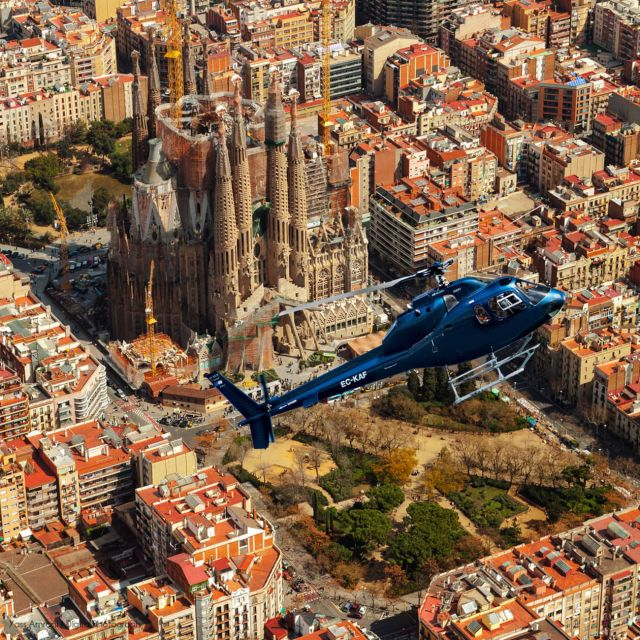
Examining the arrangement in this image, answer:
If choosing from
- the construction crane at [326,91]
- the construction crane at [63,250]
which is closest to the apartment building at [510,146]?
the construction crane at [326,91]

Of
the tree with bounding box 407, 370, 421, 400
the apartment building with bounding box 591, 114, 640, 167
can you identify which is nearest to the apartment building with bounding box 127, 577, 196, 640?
the tree with bounding box 407, 370, 421, 400

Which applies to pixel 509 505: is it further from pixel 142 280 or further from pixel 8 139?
pixel 8 139

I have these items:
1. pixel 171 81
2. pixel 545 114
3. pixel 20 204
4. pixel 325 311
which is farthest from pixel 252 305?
pixel 545 114

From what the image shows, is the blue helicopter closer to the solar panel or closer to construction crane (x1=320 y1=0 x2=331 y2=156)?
the solar panel

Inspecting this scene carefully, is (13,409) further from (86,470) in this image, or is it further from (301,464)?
(301,464)

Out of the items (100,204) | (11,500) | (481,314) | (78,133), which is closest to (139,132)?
(100,204)

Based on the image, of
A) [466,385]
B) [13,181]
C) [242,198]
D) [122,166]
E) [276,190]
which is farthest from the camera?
[122,166]

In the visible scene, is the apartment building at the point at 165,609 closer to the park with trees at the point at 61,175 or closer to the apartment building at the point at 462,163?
the park with trees at the point at 61,175
